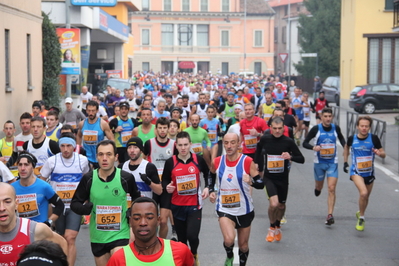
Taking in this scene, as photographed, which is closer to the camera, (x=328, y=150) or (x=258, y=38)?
(x=328, y=150)

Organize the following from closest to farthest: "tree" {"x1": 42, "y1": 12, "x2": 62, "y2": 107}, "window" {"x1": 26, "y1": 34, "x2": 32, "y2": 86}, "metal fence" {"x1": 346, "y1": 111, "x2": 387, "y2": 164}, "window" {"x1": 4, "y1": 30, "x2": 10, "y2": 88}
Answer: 1. "window" {"x1": 4, "y1": 30, "x2": 10, "y2": 88}
2. "metal fence" {"x1": 346, "y1": 111, "x2": 387, "y2": 164}
3. "window" {"x1": 26, "y1": 34, "x2": 32, "y2": 86}
4. "tree" {"x1": 42, "y1": 12, "x2": 62, "y2": 107}

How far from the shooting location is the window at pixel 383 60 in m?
35.9

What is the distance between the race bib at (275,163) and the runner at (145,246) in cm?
553

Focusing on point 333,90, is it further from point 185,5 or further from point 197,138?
point 185,5

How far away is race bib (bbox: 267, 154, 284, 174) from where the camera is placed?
9641 millimetres

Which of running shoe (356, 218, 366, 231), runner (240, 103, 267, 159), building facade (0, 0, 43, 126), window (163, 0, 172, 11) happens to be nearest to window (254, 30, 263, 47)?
window (163, 0, 172, 11)

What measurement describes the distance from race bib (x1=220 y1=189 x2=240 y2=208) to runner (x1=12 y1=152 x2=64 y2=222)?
6.13 ft

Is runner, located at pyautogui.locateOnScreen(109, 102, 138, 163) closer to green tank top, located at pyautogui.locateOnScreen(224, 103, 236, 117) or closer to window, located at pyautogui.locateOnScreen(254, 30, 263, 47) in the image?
green tank top, located at pyautogui.locateOnScreen(224, 103, 236, 117)

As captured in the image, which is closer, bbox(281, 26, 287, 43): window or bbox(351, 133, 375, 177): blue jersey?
bbox(351, 133, 375, 177): blue jersey

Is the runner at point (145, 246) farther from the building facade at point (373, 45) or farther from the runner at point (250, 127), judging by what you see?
the building facade at point (373, 45)

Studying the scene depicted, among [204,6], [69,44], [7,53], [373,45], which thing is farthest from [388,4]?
[204,6]

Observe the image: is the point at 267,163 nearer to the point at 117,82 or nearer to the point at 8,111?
the point at 8,111

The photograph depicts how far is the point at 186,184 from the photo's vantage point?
8102 mm

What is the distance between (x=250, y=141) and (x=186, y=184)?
489 centimetres
